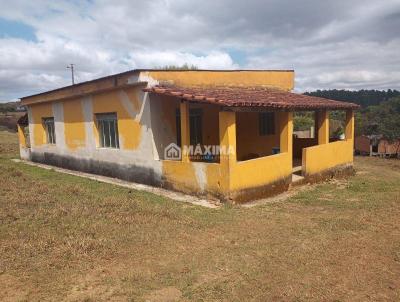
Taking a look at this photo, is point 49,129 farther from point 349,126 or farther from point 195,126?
point 349,126

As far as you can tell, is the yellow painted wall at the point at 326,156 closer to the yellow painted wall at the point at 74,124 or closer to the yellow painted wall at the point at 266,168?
the yellow painted wall at the point at 266,168

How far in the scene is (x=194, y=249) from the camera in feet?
19.4

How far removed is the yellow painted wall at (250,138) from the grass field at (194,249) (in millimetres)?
4709

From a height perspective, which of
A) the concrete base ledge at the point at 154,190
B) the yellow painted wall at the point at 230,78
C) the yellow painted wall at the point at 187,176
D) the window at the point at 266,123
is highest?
the yellow painted wall at the point at 230,78

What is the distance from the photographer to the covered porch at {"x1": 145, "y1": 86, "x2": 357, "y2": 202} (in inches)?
347

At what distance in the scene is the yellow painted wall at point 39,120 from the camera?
1650 centimetres

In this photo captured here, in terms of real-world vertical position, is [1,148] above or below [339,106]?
below

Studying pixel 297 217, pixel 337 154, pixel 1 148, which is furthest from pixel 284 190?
pixel 1 148

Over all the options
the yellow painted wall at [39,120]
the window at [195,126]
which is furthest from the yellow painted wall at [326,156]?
the yellow painted wall at [39,120]

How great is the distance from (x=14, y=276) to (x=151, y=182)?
6.35 meters

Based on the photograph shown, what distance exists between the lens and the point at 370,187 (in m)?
11.1

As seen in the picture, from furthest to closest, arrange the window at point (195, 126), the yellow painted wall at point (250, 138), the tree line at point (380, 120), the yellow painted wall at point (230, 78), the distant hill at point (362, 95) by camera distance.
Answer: the distant hill at point (362, 95)
the tree line at point (380, 120)
the yellow painted wall at point (250, 138)
the window at point (195, 126)
the yellow painted wall at point (230, 78)

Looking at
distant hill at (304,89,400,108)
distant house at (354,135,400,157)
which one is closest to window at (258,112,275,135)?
distant house at (354,135,400,157)

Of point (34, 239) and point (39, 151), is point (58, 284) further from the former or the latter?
point (39, 151)
